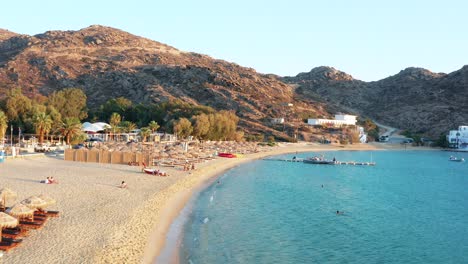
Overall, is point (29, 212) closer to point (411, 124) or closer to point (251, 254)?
point (251, 254)

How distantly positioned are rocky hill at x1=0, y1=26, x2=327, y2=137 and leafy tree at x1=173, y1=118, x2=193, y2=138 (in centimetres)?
3506

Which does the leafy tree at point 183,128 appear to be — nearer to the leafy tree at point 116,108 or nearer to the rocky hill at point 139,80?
the leafy tree at point 116,108

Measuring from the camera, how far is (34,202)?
20516 millimetres

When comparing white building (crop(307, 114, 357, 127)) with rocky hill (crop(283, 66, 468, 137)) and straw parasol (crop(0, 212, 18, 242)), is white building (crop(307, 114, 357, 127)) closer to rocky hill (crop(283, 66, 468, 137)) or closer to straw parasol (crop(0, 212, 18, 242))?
rocky hill (crop(283, 66, 468, 137))

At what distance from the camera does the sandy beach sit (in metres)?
17.2

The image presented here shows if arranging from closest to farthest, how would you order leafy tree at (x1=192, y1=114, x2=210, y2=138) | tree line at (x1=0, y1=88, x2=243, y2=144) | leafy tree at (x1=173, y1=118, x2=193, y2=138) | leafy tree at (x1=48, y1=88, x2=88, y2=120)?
tree line at (x1=0, y1=88, x2=243, y2=144) → leafy tree at (x1=173, y1=118, x2=193, y2=138) → leafy tree at (x1=48, y1=88, x2=88, y2=120) → leafy tree at (x1=192, y1=114, x2=210, y2=138)

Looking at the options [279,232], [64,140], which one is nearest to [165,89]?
[64,140]

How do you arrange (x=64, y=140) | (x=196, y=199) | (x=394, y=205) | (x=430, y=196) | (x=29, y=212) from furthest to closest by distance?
1. (x=64, y=140)
2. (x=430, y=196)
3. (x=394, y=205)
4. (x=196, y=199)
5. (x=29, y=212)

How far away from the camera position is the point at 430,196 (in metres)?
A: 42.2

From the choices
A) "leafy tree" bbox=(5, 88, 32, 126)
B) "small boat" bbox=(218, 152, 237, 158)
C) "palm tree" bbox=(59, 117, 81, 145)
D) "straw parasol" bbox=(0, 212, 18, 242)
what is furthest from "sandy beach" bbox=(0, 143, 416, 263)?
"leafy tree" bbox=(5, 88, 32, 126)

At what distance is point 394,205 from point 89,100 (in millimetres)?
104278

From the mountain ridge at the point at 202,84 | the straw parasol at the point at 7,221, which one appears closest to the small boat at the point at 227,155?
the mountain ridge at the point at 202,84

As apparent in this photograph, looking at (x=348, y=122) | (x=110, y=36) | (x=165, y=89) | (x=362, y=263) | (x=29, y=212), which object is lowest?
(x=362, y=263)

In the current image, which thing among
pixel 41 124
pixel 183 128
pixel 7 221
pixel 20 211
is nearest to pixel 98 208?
pixel 20 211
